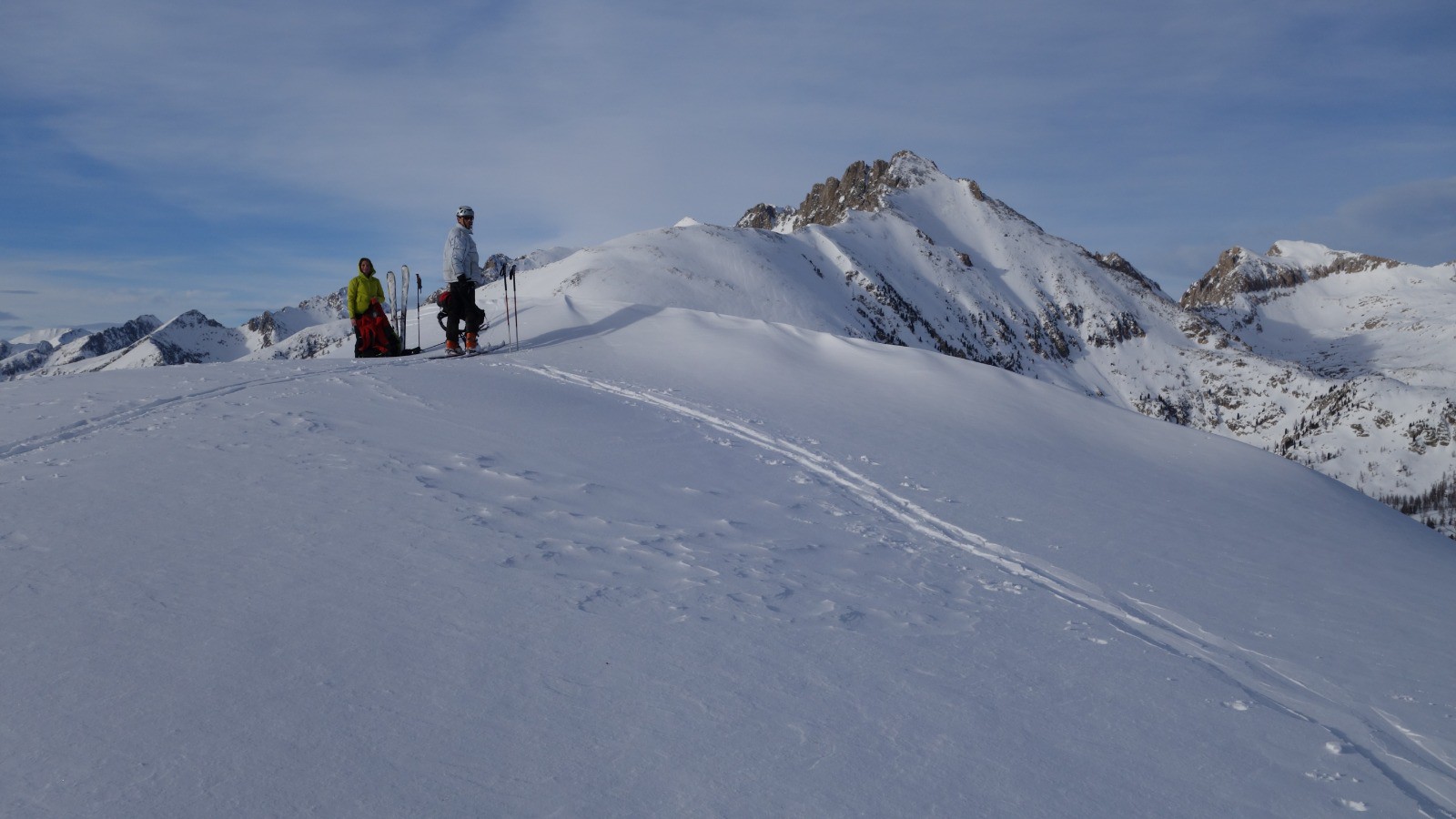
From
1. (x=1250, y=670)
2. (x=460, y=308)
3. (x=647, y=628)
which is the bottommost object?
(x=1250, y=670)

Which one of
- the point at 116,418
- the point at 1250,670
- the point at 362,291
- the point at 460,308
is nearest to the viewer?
the point at 1250,670

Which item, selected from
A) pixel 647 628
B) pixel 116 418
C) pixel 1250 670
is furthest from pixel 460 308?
pixel 1250 670

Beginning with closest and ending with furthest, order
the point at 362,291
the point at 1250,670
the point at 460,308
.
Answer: the point at 1250,670 → the point at 362,291 → the point at 460,308

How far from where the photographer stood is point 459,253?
1848 cm

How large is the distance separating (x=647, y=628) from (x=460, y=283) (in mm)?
14563

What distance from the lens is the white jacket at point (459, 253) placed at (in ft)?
60.3

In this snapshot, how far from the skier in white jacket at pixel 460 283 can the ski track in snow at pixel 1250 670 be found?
36.8 ft

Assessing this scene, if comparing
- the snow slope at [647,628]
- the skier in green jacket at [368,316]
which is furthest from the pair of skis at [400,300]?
the snow slope at [647,628]

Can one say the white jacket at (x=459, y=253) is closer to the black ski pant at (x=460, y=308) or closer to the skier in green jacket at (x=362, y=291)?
the black ski pant at (x=460, y=308)

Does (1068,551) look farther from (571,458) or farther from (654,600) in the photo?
(571,458)

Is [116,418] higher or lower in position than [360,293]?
lower

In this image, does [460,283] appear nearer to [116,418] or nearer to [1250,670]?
[116,418]

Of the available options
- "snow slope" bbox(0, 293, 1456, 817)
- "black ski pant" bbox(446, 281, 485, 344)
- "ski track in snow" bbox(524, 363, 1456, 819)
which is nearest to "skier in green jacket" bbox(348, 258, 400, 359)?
"black ski pant" bbox(446, 281, 485, 344)

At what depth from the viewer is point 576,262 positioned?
80.1 m
